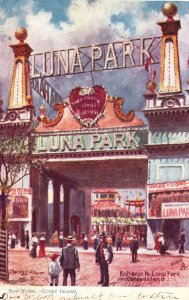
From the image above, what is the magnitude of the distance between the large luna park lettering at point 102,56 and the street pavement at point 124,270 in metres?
3.66

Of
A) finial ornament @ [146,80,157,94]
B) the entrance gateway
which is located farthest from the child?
finial ornament @ [146,80,157,94]

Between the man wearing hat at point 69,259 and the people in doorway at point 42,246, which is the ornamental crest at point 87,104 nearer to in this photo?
the people in doorway at point 42,246

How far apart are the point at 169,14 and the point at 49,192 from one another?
4798 millimetres

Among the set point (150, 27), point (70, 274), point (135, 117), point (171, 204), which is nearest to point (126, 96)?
point (135, 117)

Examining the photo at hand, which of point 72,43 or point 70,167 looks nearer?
point 72,43

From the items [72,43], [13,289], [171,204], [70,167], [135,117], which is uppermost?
[72,43]

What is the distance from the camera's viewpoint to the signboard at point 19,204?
12250 millimetres

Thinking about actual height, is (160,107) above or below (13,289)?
above

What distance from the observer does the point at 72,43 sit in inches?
457

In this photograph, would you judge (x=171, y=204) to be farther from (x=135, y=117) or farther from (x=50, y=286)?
(x=50, y=286)

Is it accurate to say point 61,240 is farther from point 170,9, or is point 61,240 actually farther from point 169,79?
point 170,9

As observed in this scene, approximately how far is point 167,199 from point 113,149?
1674 millimetres

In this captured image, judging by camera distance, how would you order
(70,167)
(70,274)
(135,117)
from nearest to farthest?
(70,274) < (135,117) < (70,167)

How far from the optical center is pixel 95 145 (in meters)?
12.4
